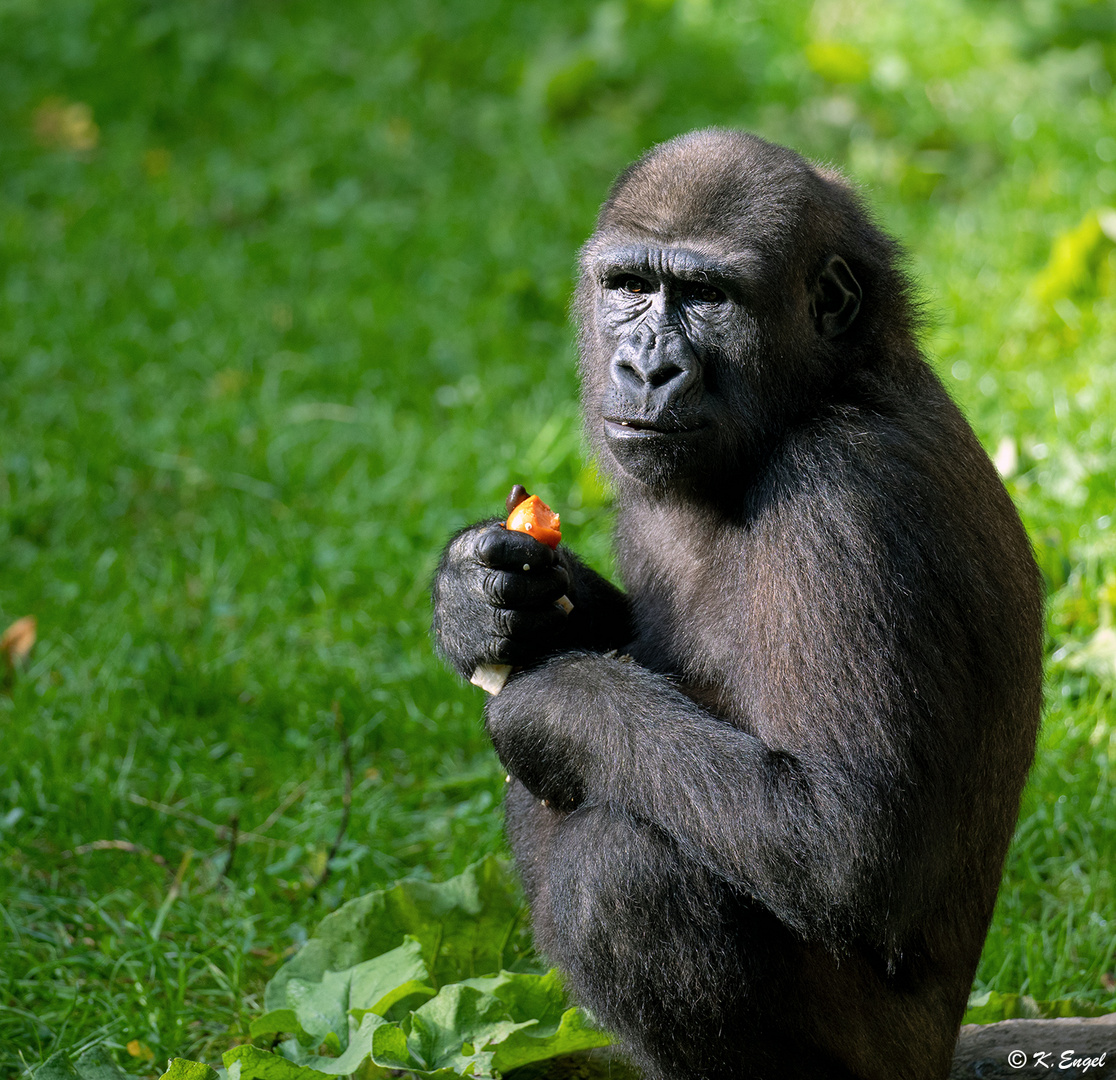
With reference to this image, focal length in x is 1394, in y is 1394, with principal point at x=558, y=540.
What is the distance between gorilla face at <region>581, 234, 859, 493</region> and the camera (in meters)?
3.76

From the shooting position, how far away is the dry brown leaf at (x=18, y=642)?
5805 millimetres

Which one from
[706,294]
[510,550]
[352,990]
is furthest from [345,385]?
[352,990]

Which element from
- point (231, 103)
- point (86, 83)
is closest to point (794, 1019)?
point (231, 103)

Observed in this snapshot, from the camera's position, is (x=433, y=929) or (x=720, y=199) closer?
(x=720, y=199)

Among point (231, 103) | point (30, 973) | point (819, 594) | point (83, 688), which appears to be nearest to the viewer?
point (819, 594)

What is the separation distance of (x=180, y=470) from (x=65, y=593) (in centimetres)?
111

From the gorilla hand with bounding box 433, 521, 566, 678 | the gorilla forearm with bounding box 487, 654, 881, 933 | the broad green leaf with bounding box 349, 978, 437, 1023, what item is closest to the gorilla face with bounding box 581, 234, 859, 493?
the gorilla hand with bounding box 433, 521, 566, 678

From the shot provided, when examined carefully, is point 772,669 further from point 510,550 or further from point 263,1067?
point 263,1067

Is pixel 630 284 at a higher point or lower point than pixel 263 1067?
higher

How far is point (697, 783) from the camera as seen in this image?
11.4 feet

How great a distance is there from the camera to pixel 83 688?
222 inches

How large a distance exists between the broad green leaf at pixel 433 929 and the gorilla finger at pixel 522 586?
0.99m

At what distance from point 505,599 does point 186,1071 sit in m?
1.48

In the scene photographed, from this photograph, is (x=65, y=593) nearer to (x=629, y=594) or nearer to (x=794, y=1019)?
(x=629, y=594)
